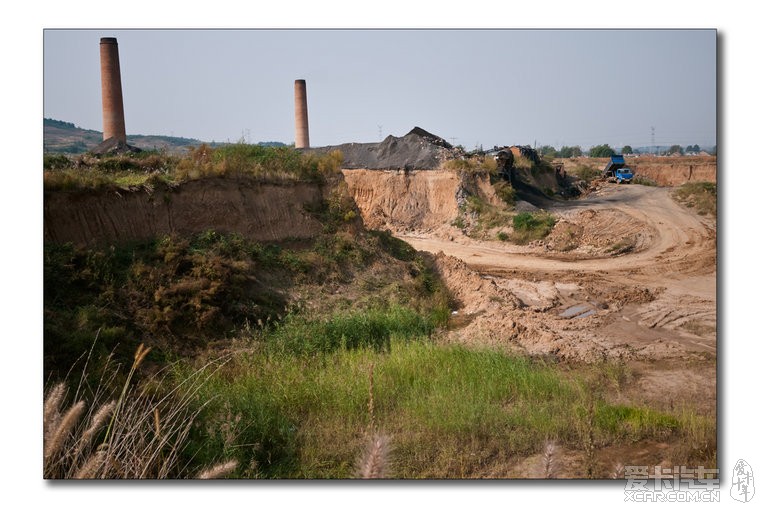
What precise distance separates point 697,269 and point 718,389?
8.08m

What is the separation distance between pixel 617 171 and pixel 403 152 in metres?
13.8

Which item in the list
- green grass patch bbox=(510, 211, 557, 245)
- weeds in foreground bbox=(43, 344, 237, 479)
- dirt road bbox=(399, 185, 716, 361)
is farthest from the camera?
green grass patch bbox=(510, 211, 557, 245)

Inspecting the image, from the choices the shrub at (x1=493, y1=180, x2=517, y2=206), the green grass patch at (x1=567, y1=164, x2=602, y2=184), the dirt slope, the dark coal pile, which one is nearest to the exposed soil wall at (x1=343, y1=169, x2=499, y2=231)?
the shrub at (x1=493, y1=180, x2=517, y2=206)

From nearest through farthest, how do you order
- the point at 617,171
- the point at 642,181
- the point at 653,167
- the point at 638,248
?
the point at 638,248, the point at 642,181, the point at 653,167, the point at 617,171

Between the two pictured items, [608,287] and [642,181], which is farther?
[642,181]

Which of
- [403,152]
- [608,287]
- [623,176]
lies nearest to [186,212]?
[608,287]

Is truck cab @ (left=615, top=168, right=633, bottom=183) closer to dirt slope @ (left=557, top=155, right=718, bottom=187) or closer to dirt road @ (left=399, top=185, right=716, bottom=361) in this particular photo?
dirt slope @ (left=557, top=155, right=718, bottom=187)

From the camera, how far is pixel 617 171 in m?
32.3

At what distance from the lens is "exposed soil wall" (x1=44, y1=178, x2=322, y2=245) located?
8.64m

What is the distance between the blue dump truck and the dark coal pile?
1153 cm

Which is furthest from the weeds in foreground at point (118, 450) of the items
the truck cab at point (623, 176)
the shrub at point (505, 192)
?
the truck cab at point (623, 176)

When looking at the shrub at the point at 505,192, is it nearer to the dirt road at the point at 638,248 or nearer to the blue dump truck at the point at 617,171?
the dirt road at the point at 638,248

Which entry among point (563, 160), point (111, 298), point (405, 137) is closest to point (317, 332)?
point (111, 298)

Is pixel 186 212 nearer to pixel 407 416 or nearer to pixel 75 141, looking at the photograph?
pixel 75 141
